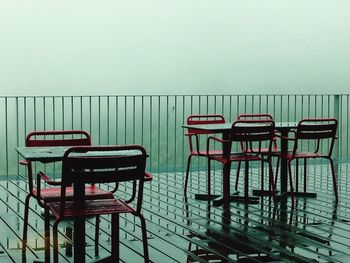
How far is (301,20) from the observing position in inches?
801

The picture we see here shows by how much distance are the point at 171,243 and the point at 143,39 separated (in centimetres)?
2169

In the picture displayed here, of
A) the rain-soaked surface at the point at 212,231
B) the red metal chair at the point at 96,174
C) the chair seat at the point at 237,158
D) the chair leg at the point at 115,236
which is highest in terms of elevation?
the red metal chair at the point at 96,174

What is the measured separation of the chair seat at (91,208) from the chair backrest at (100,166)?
11 cm

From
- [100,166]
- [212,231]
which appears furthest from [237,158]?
[100,166]

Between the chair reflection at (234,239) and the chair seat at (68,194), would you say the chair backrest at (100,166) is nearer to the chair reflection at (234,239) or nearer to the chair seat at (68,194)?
the chair seat at (68,194)

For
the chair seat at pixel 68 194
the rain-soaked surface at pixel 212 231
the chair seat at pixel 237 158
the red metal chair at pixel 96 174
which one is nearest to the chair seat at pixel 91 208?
the red metal chair at pixel 96 174

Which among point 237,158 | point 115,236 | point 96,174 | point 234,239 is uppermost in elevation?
point 96,174

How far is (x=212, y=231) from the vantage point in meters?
4.86

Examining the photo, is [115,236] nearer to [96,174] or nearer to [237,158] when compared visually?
[96,174]

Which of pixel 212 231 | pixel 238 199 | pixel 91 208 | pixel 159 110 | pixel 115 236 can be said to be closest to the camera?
pixel 91 208

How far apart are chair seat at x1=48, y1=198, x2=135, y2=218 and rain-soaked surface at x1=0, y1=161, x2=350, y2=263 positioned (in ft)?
1.48

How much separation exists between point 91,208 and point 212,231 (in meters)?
1.52

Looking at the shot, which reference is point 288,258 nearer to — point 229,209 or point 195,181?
point 229,209

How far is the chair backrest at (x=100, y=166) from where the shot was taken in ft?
11.0
